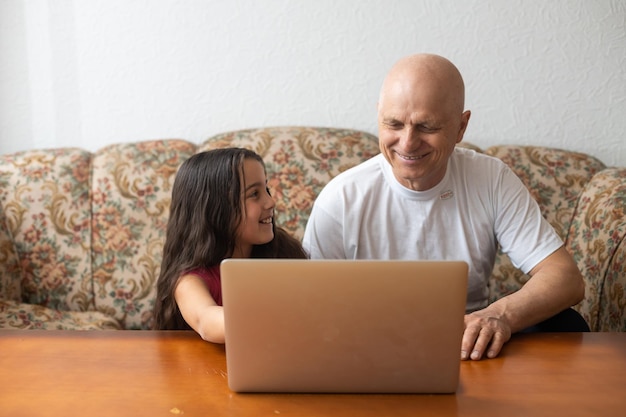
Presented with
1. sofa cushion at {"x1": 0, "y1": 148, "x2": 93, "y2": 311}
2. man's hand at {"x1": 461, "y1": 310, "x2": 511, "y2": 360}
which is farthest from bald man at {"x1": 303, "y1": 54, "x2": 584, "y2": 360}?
sofa cushion at {"x1": 0, "y1": 148, "x2": 93, "y2": 311}

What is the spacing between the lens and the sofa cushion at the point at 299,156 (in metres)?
2.36

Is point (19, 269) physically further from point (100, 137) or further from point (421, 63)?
point (421, 63)

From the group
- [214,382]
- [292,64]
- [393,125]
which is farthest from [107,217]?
[214,382]

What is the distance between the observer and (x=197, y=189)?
1652mm

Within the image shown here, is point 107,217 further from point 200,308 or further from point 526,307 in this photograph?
point 526,307

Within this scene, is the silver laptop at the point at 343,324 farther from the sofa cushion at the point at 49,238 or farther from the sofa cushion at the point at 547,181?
the sofa cushion at the point at 49,238

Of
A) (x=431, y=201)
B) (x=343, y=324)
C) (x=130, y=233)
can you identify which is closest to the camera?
(x=343, y=324)

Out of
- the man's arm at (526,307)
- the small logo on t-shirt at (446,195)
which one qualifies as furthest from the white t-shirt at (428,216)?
the man's arm at (526,307)

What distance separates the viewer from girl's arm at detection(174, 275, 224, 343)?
3.94 ft

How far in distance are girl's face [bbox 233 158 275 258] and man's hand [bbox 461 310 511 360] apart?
0.56m

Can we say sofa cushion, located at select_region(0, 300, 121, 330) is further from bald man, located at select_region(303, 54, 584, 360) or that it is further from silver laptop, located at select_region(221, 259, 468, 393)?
silver laptop, located at select_region(221, 259, 468, 393)

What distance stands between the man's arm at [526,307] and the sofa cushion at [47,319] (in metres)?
1.32

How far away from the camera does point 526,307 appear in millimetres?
1453

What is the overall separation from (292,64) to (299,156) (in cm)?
37
